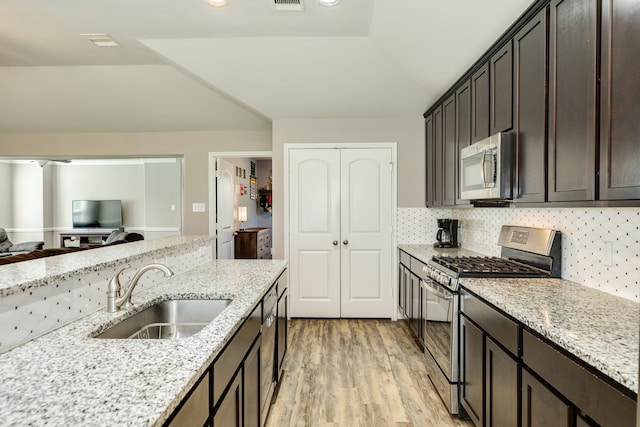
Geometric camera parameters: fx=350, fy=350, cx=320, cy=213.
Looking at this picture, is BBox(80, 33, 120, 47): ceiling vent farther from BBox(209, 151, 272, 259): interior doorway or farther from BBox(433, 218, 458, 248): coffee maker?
BBox(433, 218, 458, 248): coffee maker

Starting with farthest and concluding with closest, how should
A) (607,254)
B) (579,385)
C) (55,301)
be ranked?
(607,254), (55,301), (579,385)

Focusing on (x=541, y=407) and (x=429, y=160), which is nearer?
(x=541, y=407)

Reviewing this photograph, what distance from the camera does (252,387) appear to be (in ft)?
5.37

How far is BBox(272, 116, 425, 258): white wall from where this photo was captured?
407cm

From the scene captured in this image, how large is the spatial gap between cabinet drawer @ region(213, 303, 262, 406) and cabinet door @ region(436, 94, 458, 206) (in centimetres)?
216

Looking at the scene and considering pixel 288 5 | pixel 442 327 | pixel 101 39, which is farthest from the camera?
pixel 101 39

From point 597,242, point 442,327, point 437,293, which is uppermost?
point 597,242

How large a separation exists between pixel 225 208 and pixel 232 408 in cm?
467

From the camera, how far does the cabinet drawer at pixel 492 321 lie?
151 cm

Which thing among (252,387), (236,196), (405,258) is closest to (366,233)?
(405,258)

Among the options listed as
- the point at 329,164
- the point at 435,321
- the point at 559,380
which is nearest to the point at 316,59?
the point at 329,164

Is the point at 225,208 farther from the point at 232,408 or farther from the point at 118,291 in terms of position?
the point at 232,408

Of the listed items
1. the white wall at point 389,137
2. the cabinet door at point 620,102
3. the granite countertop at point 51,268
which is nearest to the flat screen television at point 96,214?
the white wall at point 389,137

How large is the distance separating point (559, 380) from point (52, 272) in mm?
1839
